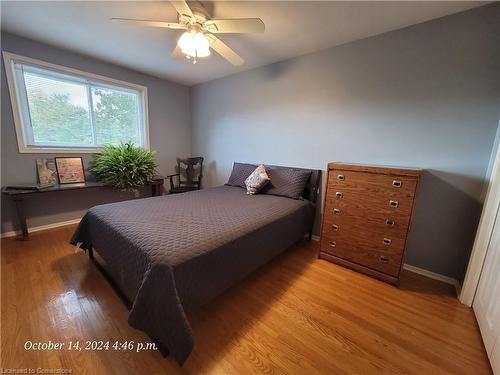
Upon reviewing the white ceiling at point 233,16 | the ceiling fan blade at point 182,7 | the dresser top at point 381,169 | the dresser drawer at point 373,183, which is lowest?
the dresser drawer at point 373,183

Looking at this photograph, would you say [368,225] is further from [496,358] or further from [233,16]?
[233,16]

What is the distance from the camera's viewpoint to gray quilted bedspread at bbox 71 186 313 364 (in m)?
1.10

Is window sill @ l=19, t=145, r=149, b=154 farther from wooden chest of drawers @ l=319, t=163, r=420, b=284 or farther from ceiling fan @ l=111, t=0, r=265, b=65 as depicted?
wooden chest of drawers @ l=319, t=163, r=420, b=284

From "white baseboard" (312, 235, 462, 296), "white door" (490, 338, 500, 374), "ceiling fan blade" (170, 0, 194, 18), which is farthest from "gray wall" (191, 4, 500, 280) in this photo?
"ceiling fan blade" (170, 0, 194, 18)

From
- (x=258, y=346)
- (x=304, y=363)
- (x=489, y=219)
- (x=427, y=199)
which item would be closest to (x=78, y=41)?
(x=258, y=346)

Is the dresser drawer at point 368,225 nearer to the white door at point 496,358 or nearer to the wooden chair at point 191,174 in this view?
the white door at point 496,358

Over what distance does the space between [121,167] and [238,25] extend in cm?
252

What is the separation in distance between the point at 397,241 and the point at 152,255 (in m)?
1.98

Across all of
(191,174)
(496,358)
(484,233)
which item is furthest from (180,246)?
(191,174)

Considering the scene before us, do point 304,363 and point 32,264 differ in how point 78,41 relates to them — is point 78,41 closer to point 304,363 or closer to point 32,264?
point 32,264

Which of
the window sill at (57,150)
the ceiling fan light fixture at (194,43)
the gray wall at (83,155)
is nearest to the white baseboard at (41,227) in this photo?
the gray wall at (83,155)

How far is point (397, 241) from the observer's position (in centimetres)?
180

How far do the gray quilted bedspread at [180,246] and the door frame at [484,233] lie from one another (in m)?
1.40

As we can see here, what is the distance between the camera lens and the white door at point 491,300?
47.2 inches
